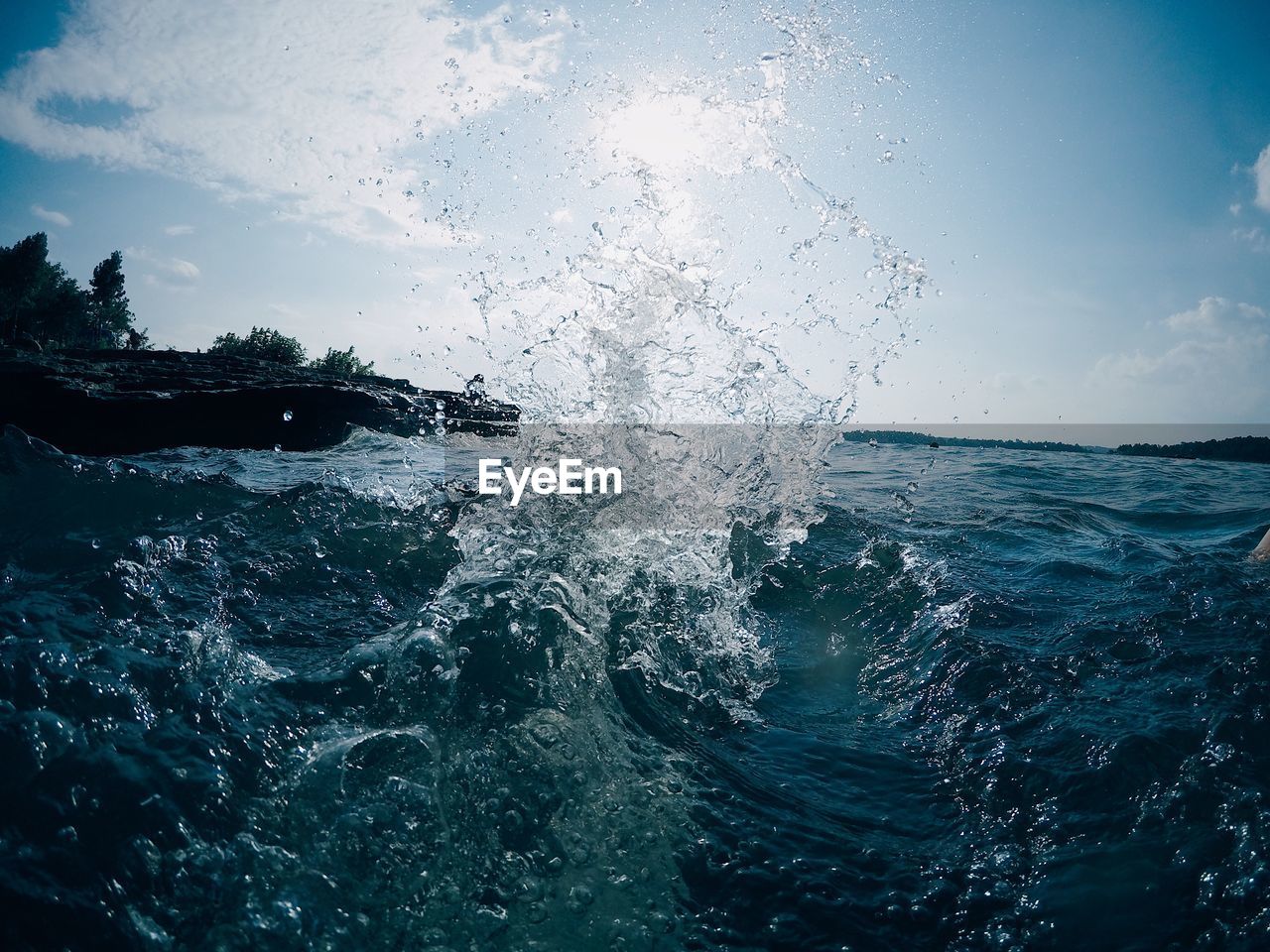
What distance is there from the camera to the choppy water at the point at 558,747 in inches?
67.6

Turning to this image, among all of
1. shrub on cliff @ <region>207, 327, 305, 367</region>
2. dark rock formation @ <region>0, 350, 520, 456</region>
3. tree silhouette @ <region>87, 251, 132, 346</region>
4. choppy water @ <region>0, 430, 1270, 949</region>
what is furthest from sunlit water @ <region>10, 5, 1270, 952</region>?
tree silhouette @ <region>87, 251, 132, 346</region>

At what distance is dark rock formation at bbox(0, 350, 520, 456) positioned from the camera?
22.2ft

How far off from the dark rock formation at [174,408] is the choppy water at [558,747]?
3256 millimetres

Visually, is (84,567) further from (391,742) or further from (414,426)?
(414,426)

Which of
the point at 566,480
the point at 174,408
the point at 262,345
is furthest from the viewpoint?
the point at 262,345

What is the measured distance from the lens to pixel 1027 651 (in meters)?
3.55

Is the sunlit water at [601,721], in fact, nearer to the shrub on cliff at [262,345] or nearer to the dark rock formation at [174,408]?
the dark rock formation at [174,408]

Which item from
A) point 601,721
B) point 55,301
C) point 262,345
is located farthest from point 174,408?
point 55,301

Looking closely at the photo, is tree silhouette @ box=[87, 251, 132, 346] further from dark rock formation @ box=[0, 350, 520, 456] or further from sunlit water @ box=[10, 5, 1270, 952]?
sunlit water @ box=[10, 5, 1270, 952]

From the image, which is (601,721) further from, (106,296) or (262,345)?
(106,296)

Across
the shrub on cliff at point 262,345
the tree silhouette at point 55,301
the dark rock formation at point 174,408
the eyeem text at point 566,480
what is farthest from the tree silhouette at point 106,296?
the eyeem text at point 566,480

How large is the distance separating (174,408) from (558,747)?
23.5 ft

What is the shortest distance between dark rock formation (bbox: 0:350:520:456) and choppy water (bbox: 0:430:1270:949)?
3256mm

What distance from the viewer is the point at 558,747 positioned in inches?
96.1
